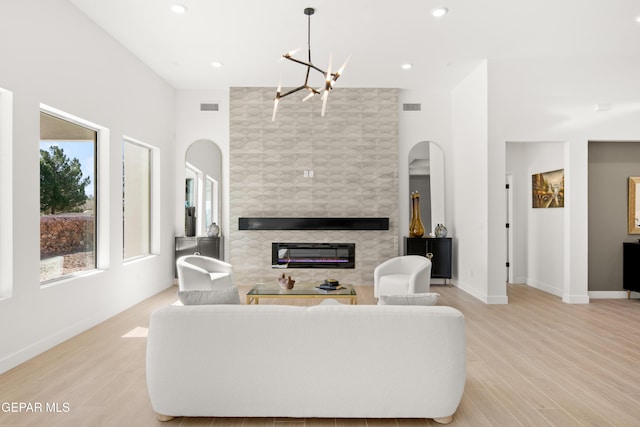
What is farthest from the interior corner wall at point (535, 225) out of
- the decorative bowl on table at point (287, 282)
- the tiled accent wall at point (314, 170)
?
the decorative bowl on table at point (287, 282)

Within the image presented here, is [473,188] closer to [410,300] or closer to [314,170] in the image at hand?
[314,170]

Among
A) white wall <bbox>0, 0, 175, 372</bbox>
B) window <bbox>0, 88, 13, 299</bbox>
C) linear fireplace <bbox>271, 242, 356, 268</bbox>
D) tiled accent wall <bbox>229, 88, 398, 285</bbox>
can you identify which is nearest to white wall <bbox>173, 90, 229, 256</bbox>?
tiled accent wall <bbox>229, 88, 398, 285</bbox>

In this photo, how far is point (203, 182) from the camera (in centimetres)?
750

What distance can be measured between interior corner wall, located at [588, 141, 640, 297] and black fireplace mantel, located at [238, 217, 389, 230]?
3257mm

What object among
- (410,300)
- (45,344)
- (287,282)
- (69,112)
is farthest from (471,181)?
(45,344)

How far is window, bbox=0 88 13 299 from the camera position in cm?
346

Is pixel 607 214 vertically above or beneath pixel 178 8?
beneath

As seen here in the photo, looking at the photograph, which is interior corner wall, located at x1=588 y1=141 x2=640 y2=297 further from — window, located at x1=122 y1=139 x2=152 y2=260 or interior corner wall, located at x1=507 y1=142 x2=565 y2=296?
window, located at x1=122 y1=139 x2=152 y2=260

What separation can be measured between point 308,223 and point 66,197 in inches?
144

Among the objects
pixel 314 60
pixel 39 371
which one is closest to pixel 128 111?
pixel 314 60

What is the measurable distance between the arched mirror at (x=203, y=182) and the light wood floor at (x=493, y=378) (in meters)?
2.57

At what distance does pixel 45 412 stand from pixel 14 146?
2160mm

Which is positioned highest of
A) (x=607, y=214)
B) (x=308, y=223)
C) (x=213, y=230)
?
(x=607, y=214)

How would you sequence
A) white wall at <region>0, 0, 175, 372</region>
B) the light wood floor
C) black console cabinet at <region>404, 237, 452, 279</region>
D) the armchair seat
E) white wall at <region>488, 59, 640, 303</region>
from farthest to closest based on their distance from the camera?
1. black console cabinet at <region>404, 237, 452, 279</region>
2. white wall at <region>488, 59, 640, 303</region>
3. the armchair seat
4. white wall at <region>0, 0, 175, 372</region>
5. the light wood floor
